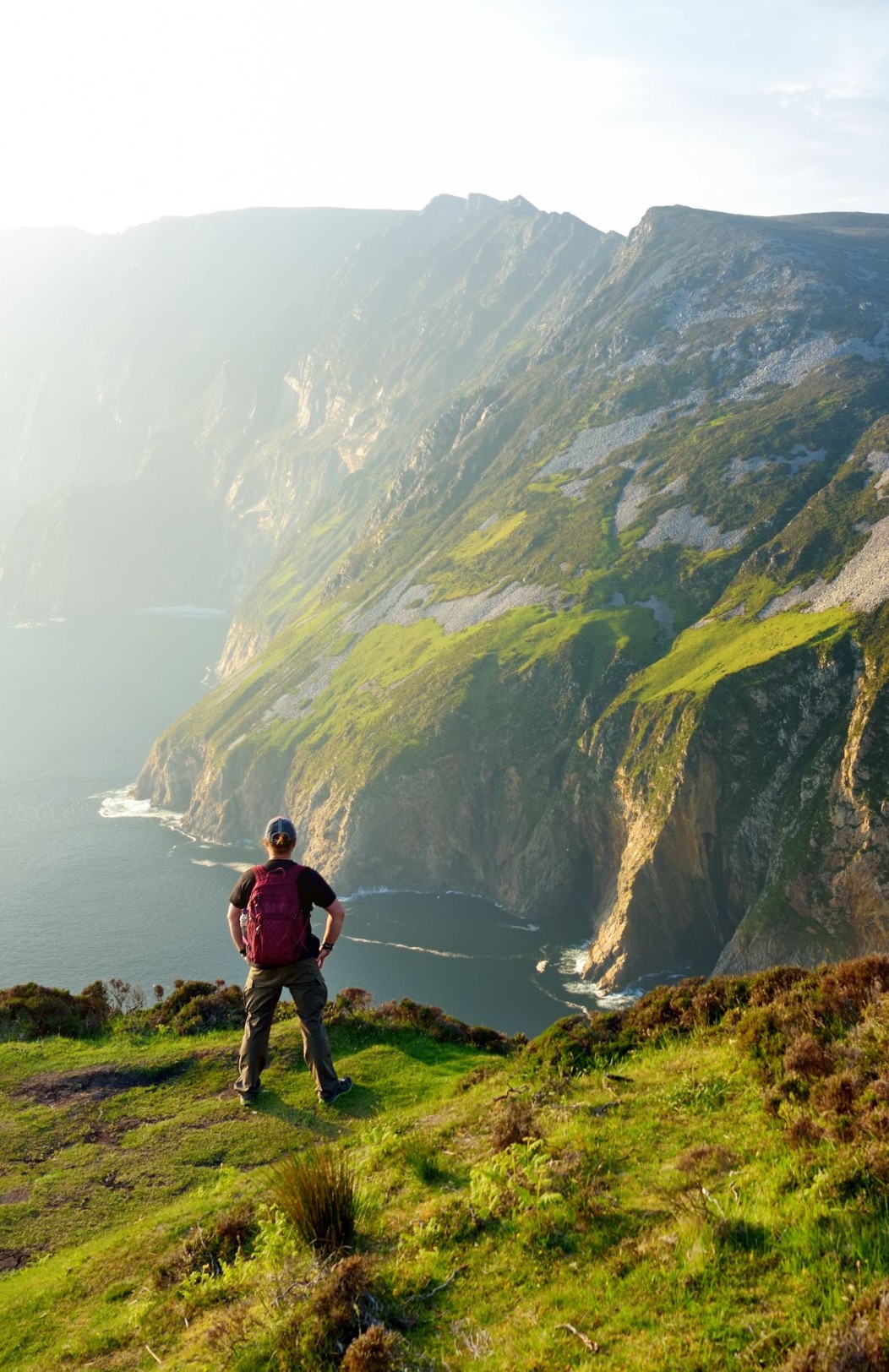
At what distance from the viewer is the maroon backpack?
41.6ft

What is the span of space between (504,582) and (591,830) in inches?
2011

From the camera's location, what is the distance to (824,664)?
77875mm

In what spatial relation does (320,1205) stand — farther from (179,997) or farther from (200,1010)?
(179,997)

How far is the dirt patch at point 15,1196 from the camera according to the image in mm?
12297

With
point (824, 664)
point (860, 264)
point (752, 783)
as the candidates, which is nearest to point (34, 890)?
point (752, 783)

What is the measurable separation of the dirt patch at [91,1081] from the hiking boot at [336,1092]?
13.7 feet

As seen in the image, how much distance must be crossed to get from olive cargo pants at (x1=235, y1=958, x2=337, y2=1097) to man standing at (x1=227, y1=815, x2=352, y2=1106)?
0.04 ft

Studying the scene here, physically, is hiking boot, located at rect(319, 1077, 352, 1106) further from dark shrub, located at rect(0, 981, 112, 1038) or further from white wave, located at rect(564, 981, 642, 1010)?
white wave, located at rect(564, 981, 642, 1010)

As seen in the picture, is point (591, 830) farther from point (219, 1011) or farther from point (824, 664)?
point (219, 1011)

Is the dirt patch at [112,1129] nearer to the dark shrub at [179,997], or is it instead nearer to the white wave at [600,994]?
the dark shrub at [179,997]

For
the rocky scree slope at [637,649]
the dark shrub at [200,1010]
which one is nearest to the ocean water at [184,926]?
the rocky scree slope at [637,649]

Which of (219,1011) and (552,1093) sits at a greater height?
(552,1093)

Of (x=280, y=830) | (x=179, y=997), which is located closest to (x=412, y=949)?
(x=179, y=997)

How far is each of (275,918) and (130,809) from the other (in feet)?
447
